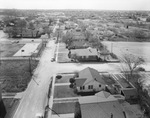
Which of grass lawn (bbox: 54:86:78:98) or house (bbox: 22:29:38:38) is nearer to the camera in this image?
grass lawn (bbox: 54:86:78:98)

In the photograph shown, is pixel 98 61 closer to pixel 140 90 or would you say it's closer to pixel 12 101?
pixel 140 90

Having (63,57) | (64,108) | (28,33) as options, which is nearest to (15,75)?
(63,57)

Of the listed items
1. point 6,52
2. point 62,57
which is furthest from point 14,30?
point 62,57

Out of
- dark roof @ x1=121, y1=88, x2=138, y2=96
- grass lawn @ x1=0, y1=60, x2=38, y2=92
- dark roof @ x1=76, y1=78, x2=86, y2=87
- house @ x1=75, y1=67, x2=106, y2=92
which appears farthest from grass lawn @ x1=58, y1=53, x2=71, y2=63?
dark roof @ x1=121, y1=88, x2=138, y2=96

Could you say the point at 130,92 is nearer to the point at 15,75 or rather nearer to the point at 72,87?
the point at 72,87

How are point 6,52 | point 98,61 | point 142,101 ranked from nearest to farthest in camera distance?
point 142,101
point 98,61
point 6,52

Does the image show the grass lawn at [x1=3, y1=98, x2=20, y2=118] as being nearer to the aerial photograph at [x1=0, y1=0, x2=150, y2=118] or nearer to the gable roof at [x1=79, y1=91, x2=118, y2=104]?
the aerial photograph at [x1=0, y1=0, x2=150, y2=118]
